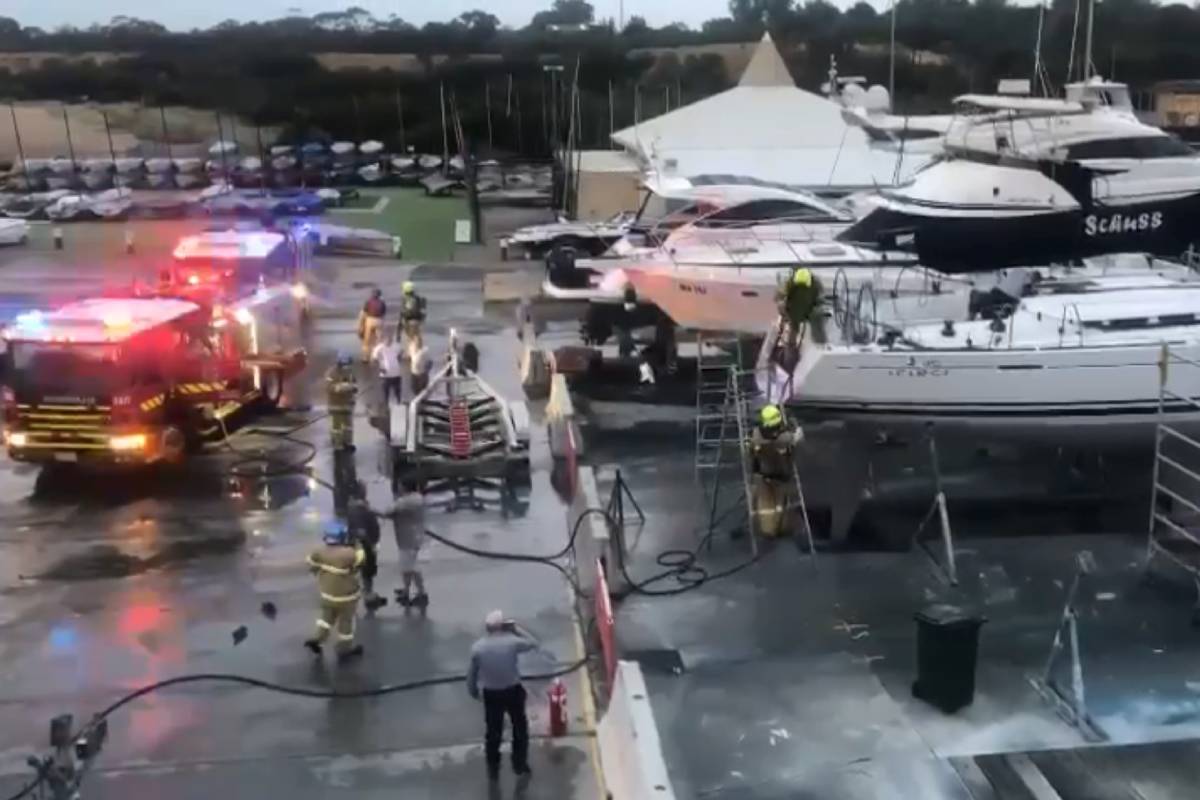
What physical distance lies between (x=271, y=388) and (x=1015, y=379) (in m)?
10.4

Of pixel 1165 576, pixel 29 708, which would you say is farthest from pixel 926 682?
pixel 29 708

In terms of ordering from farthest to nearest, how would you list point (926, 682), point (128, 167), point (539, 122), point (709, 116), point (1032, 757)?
point (539, 122) < point (128, 167) < point (709, 116) < point (926, 682) < point (1032, 757)

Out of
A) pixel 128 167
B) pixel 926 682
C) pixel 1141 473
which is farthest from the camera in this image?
pixel 128 167

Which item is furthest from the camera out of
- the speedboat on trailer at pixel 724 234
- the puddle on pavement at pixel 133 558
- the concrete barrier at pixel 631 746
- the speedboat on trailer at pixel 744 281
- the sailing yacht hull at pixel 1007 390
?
the speedboat on trailer at pixel 724 234

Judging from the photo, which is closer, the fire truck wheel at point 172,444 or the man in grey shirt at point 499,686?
the man in grey shirt at point 499,686

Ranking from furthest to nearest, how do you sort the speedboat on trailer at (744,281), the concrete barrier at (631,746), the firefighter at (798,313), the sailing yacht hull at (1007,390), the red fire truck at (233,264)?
the red fire truck at (233,264), the speedboat on trailer at (744,281), the firefighter at (798,313), the sailing yacht hull at (1007,390), the concrete barrier at (631,746)

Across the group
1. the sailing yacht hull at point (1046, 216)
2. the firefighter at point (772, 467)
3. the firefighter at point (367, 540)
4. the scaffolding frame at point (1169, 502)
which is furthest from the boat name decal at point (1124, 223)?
the firefighter at point (367, 540)

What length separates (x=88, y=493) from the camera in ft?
50.2

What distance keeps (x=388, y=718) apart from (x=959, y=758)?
3925mm

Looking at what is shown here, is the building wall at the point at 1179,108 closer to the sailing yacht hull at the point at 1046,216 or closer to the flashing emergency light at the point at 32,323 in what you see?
the sailing yacht hull at the point at 1046,216

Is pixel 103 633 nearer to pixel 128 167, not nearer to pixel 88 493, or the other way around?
pixel 88 493

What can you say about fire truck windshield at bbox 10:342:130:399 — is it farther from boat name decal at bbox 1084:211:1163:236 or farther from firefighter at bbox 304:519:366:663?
boat name decal at bbox 1084:211:1163:236

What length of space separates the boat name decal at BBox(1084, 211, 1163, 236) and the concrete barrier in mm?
11347

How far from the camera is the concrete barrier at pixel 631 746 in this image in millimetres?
7004
